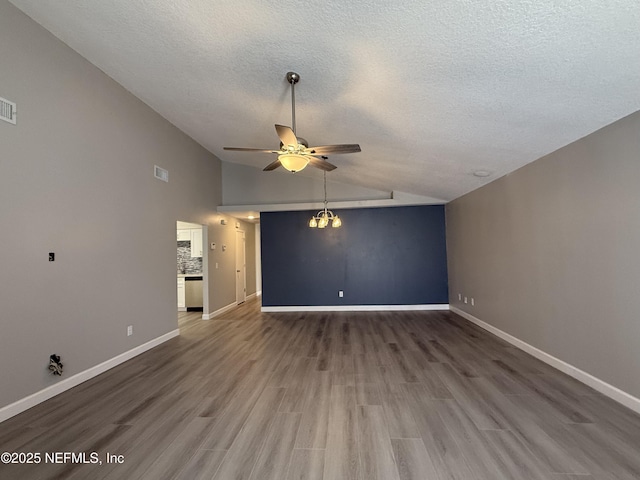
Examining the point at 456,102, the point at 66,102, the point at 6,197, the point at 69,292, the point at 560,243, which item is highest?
the point at 66,102

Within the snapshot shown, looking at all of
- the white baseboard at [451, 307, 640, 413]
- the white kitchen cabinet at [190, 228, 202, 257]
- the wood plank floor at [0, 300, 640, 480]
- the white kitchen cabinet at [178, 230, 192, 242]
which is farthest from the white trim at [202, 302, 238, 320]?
the white baseboard at [451, 307, 640, 413]

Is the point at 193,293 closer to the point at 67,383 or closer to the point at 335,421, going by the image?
the point at 67,383

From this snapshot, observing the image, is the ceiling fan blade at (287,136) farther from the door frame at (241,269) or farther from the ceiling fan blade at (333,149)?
the door frame at (241,269)

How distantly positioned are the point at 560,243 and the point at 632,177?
3.24ft

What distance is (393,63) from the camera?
8.04 ft

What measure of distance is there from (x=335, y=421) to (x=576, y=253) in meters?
2.84

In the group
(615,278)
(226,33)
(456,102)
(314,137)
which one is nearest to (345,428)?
(615,278)

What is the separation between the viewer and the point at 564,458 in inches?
75.0

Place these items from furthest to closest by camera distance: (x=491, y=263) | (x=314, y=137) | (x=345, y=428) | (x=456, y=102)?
(x=491, y=263)
(x=314, y=137)
(x=456, y=102)
(x=345, y=428)

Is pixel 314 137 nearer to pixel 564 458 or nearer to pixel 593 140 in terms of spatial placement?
pixel 593 140

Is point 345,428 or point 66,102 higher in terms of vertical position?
point 66,102

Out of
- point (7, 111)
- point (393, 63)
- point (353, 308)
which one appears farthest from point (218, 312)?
point (393, 63)

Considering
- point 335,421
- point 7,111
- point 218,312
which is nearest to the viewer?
point 335,421

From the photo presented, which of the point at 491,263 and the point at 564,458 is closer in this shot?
the point at 564,458
